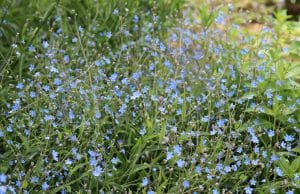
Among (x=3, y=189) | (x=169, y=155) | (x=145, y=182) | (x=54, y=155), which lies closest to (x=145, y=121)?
(x=169, y=155)

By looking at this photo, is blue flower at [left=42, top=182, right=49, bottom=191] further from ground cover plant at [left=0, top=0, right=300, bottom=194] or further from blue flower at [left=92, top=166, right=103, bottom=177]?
blue flower at [left=92, top=166, right=103, bottom=177]

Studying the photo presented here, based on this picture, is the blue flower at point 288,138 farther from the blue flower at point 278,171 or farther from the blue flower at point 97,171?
the blue flower at point 97,171

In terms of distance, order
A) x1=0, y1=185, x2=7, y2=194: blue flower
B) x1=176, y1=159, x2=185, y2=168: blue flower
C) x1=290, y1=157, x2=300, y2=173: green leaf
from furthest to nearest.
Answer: x1=290, y1=157, x2=300, y2=173: green leaf → x1=176, y1=159, x2=185, y2=168: blue flower → x1=0, y1=185, x2=7, y2=194: blue flower

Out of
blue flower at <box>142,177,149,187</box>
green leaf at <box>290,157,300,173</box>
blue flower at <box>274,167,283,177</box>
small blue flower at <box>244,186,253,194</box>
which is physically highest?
blue flower at <box>142,177,149,187</box>

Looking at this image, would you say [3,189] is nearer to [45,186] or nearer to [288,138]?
[45,186]

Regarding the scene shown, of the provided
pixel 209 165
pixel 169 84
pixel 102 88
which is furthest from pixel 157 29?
pixel 209 165

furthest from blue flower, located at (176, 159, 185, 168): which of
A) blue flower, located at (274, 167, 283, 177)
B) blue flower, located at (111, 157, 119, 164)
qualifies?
blue flower, located at (274, 167, 283, 177)

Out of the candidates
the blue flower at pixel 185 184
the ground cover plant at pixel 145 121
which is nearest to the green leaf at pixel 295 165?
the ground cover plant at pixel 145 121

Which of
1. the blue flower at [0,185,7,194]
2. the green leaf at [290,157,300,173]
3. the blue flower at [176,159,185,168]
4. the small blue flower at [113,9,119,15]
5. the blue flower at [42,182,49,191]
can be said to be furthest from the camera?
the small blue flower at [113,9,119,15]

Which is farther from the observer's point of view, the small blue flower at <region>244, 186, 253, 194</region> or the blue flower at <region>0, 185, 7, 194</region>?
the small blue flower at <region>244, 186, 253, 194</region>
